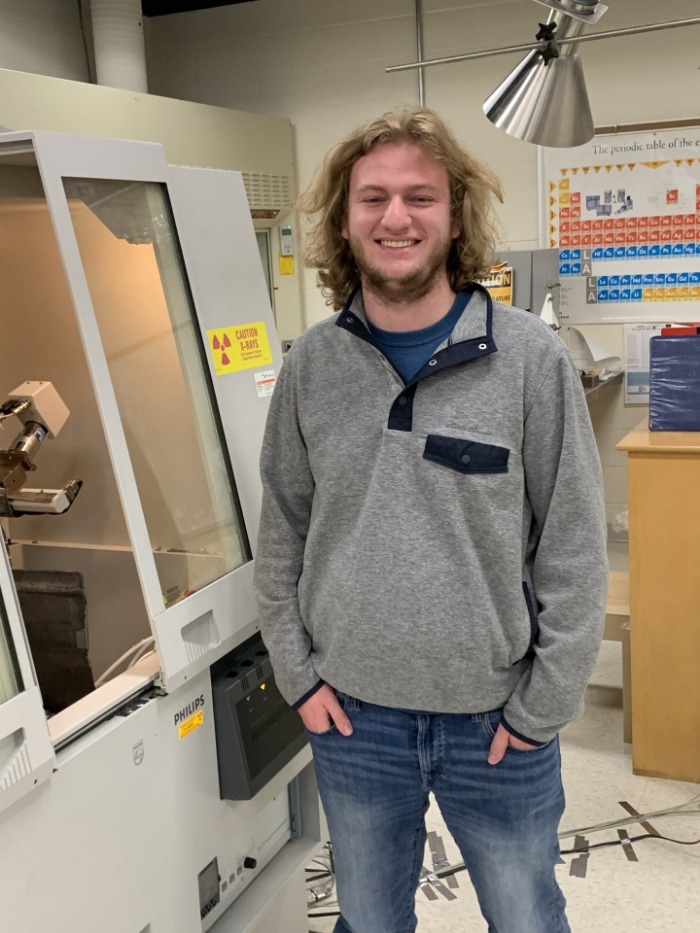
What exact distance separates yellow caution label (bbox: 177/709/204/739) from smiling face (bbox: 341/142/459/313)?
2.38ft

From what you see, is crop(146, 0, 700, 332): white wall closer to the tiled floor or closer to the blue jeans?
the tiled floor

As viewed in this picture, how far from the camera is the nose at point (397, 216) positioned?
1.29 metres

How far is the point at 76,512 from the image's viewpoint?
1926mm

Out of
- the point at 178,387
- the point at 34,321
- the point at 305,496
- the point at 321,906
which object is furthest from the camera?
the point at 321,906

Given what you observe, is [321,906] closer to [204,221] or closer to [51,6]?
[204,221]

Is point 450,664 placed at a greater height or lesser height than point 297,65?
lesser

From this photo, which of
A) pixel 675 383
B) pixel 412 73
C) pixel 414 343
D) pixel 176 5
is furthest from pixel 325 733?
pixel 176 5

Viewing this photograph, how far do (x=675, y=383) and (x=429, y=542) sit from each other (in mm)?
1628

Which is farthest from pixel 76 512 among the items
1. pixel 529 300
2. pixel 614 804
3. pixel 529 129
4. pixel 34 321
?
pixel 529 300

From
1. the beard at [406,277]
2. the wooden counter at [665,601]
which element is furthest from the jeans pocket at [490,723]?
the wooden counter at [665,601]

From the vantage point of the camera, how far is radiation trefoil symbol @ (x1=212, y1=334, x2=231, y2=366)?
5.28ft

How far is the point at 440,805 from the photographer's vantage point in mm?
1406

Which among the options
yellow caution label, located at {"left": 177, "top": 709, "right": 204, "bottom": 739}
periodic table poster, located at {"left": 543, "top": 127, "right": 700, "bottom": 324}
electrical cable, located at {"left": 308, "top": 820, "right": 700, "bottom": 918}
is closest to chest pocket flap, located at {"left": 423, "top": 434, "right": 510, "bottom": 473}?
yellow caution label, located at {"left": 177, "top": 709, "right": 204, "bottom": 739}

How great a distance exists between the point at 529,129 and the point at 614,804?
1789mm
